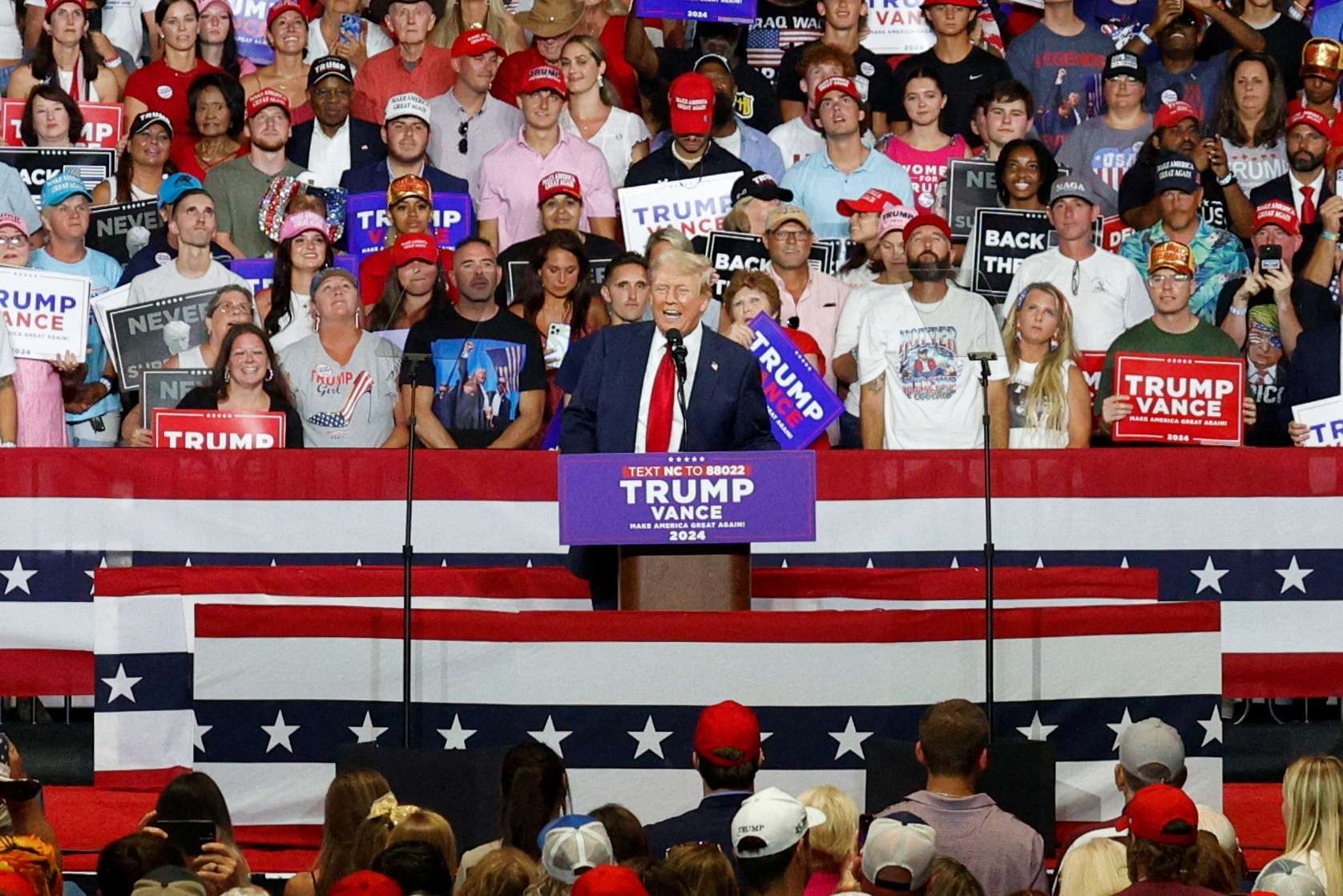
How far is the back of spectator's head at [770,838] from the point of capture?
20.6 feet

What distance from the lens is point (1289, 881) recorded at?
241 inches

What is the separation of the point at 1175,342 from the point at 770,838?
694 centimetres

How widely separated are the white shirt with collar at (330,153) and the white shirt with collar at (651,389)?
581 cm

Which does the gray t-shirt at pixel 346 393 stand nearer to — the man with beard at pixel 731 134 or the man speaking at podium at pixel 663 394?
the man with beard at pixel 731 134

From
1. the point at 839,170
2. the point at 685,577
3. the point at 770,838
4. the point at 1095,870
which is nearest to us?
the point at 770,838

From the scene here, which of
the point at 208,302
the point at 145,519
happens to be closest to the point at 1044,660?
the point at 145,519

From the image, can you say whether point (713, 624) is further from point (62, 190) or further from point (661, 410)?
point (62, 190)

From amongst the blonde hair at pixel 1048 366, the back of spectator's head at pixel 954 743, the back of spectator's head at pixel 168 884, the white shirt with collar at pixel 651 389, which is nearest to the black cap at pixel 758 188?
the blonde hair at pixel 1048 366

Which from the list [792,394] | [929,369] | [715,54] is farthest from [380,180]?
[929,369]

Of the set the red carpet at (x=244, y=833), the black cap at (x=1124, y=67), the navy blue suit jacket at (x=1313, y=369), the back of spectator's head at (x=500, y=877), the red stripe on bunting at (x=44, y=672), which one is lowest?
the red carpet at (x=244, y=833)

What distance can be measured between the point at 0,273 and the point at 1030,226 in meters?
5.40

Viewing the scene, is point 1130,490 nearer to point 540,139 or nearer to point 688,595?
point 688,595

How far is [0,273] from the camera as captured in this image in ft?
41.7

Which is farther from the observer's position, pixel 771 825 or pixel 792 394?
pixel 792 394
